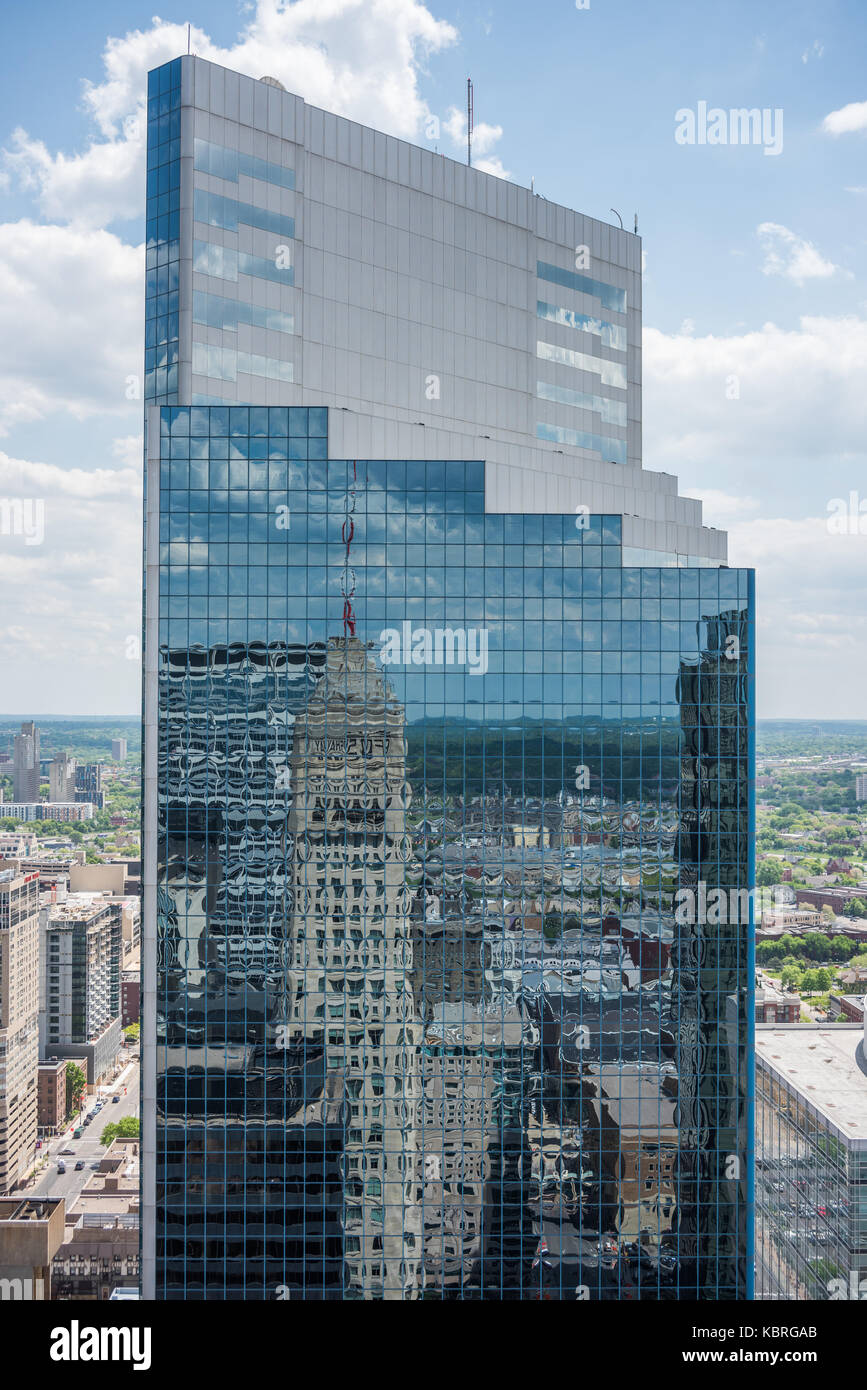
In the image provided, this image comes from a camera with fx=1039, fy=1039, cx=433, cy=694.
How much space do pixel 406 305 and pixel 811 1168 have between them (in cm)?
8131

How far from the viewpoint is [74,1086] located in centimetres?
19425

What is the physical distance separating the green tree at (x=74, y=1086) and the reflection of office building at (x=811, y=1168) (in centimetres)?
13296

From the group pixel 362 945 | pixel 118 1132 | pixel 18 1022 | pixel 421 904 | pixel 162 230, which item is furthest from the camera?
pixel 118 1132

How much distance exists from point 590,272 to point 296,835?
44.3 metres

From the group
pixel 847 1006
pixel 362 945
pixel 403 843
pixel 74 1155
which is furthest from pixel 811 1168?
pixel 74 1155

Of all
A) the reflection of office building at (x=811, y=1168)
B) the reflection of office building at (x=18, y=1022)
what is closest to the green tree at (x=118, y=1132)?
the reflection of office building at (x=18, y=1022)

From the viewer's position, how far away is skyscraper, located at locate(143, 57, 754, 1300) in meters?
54.3

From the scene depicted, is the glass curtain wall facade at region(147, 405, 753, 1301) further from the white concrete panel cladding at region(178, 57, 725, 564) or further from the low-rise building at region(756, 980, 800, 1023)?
the low-rise building at region(756, 980, 800, 1023)

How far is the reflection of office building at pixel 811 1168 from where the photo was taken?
87.1 metres

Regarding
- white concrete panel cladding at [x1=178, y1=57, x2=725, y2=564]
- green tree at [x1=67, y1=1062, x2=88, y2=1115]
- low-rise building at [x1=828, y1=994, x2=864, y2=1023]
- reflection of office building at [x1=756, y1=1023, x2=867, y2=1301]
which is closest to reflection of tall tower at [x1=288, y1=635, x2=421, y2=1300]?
white concrete panel cladding at [x1=178, y1=57, x2=725, y2=564]

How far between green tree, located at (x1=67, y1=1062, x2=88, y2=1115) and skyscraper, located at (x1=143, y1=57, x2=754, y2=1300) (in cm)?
15332

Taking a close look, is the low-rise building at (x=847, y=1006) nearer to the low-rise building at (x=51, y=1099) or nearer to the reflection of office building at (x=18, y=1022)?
the reflection of office building at (x=18, y=1022)

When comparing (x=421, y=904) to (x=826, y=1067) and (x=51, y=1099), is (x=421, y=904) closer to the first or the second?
(x=826, y=1067)

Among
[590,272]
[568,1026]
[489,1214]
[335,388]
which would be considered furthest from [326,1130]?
[590,272]
